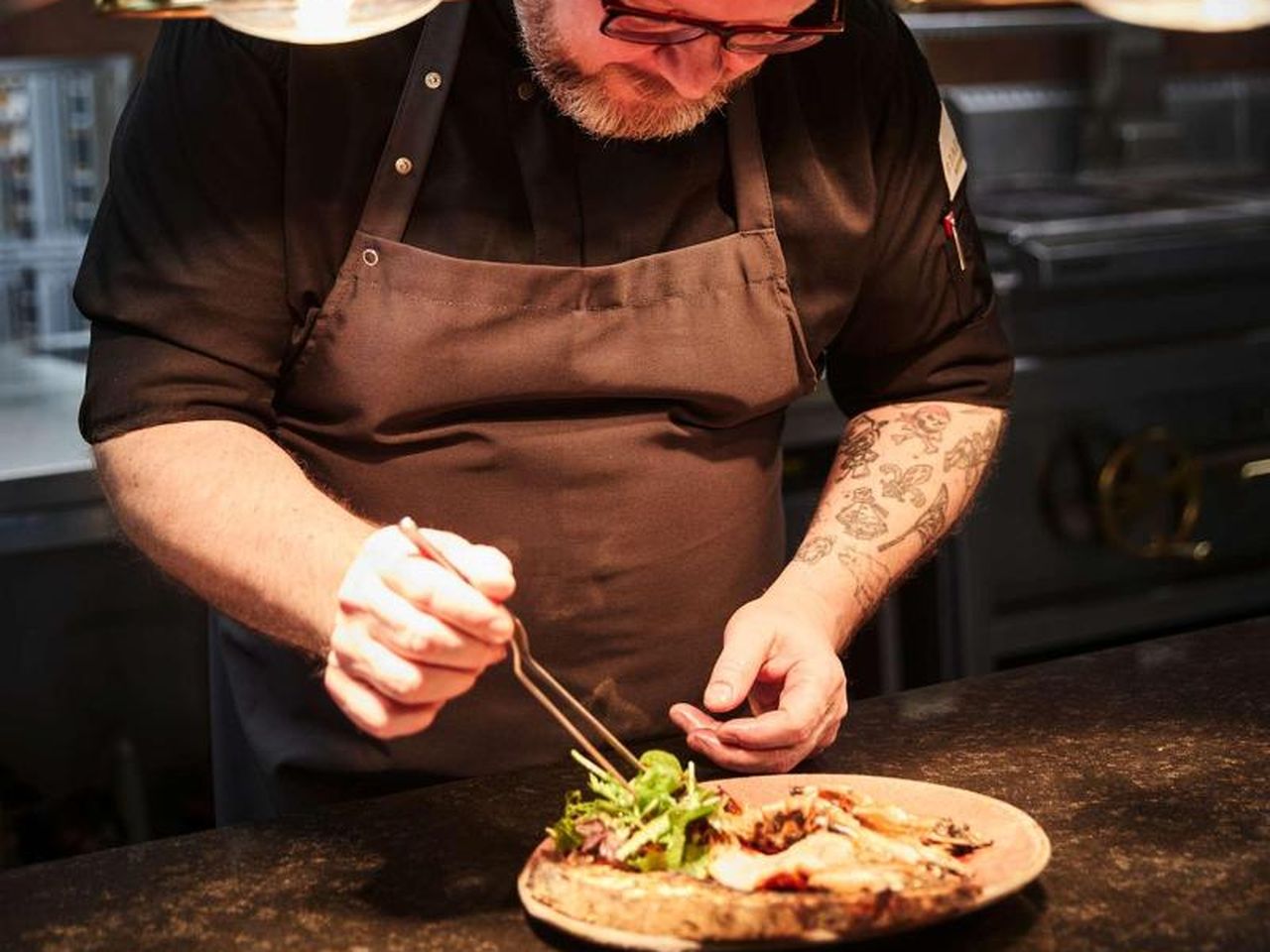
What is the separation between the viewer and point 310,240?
69.4 inches

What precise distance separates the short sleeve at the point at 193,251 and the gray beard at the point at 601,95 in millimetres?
224

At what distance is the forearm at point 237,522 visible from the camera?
155 centimetres

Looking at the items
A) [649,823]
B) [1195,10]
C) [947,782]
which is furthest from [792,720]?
[1195,10]

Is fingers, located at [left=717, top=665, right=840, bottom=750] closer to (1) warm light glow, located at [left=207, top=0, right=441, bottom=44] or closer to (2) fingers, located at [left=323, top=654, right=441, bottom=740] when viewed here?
(2) fingers, located at [left=323, top=654, right=441, bottom=740]

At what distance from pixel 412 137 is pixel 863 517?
0.56 metres

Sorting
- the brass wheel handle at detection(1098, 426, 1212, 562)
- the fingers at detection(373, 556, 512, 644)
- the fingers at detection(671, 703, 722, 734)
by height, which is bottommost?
the brass wheel handle at detection(1098, 426, 1212, 562)

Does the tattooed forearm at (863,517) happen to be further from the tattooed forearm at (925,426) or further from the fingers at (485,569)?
the fingers at (485,569)

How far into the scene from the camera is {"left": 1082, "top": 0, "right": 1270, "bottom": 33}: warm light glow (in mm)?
1939

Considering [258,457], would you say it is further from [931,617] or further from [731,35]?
[931,617]

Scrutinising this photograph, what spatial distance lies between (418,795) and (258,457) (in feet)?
1.02

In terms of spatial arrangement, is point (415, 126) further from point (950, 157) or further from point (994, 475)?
point (994, 475)

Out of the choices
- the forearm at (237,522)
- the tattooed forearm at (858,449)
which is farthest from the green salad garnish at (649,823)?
the tattooed forearm at (858,449)

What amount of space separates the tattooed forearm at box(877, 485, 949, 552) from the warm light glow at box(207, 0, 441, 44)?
0.81m

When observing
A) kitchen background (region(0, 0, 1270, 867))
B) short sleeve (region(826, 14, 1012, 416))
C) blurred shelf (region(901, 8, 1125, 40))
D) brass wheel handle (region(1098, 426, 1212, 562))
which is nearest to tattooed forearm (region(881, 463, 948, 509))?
short sleeve (region(826, 14, 1012, 416))
